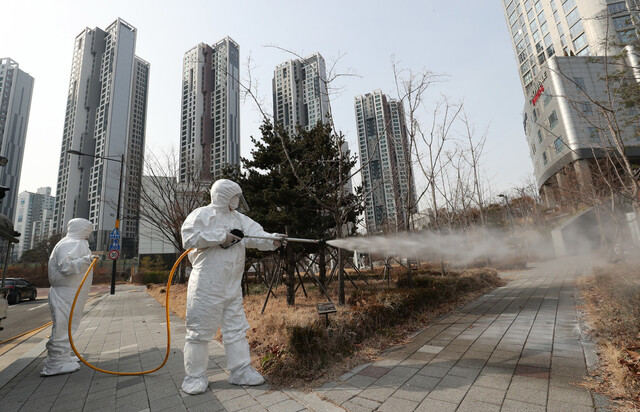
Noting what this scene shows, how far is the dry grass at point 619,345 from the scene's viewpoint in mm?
2730

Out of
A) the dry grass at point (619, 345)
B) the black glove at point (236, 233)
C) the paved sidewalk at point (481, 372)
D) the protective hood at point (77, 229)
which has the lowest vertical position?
the paved sidewalk at point (481, 372)

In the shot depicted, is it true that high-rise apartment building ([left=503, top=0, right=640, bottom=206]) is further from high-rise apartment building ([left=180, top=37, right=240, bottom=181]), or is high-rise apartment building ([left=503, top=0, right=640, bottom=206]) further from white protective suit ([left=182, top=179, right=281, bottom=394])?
white protective suit ([left=182, top=179, right=281, bottom=394])

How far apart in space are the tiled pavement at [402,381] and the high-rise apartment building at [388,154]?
443 centimetres

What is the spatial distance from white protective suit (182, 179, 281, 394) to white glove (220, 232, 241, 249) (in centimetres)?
1

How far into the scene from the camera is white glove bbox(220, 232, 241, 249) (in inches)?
139

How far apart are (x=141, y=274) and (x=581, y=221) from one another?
4610cm

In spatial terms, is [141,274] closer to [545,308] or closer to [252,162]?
[252,162]

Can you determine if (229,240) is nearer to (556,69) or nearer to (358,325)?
(358,325)

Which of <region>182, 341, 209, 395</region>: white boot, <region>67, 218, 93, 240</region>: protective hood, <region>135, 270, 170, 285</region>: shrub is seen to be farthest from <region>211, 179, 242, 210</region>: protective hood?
<region>135, 270, 170, 285</region>: shrub

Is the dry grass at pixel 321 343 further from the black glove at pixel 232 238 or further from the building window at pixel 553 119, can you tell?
the building window at pixel 553 119

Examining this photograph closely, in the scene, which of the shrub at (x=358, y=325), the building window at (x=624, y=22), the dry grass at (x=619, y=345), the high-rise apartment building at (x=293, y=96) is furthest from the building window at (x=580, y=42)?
the shrub at (x=358, y=325)

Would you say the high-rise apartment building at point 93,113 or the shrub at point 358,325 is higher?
the high-rise apartment building at point 93,113

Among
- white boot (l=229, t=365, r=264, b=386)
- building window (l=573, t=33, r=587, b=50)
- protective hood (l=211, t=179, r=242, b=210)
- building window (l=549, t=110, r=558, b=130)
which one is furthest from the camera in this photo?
building window (l=573, t=33, r=587, b=50)

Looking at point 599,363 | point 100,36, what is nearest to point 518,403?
point 599,363
